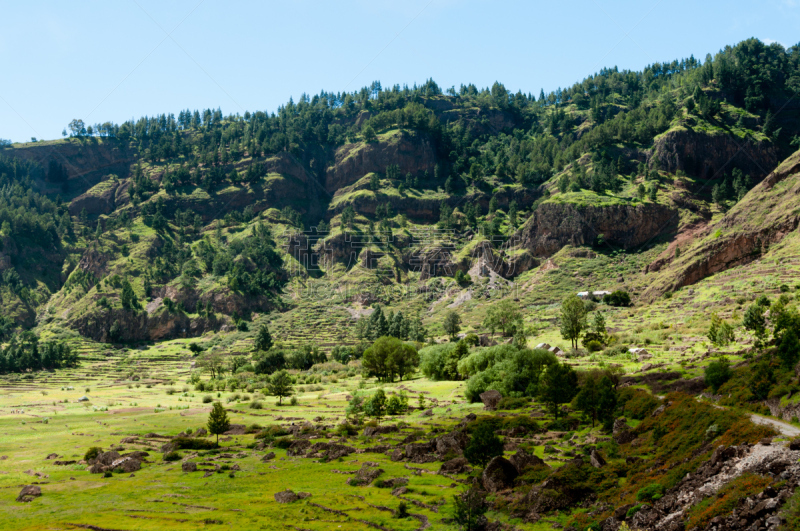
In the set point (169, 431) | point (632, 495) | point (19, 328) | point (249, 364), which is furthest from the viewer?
point (19, 328)

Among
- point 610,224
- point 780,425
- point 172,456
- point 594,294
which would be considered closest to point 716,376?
point 780,425

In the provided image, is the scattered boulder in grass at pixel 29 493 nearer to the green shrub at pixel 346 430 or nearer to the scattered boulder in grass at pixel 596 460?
the green shrub at pixel 346 430

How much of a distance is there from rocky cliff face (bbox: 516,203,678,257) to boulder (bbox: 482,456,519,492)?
541 feet

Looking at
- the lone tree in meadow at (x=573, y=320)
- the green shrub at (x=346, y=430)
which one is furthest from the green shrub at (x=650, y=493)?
the lone tree in meadow at (x=573, y=320)

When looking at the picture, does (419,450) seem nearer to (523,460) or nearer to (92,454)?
(523,460)

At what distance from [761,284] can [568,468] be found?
89788 mm

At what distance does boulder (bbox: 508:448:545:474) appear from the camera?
4091cm

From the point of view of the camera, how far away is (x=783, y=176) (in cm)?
13912

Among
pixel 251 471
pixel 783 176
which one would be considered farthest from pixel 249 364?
pixel 783 176

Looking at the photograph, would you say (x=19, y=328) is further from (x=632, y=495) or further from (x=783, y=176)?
→ (x=783, y=176)

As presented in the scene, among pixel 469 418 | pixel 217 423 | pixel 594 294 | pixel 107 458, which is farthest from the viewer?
pixel 594 294

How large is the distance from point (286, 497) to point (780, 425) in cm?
3707

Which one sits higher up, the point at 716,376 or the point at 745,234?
the point at 745,234

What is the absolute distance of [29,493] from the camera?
40844mm
